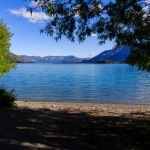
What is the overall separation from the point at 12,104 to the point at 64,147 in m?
10.9

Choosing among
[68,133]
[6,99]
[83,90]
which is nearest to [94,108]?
[6,99]

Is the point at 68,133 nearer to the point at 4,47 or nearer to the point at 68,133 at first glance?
the point at 68,133

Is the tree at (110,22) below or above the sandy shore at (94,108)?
above

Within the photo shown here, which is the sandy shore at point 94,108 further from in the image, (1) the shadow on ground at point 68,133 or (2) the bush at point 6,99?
(1) the shadow on ground at point 68,133

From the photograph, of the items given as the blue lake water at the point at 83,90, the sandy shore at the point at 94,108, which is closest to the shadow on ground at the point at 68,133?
the sandy shore at the point at 94,108

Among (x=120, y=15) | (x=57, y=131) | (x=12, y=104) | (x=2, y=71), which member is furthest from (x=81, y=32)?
(x=2, y=71)

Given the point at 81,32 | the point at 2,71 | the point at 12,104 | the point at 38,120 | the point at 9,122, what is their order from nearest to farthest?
1. the point at 81,32
2. the point at 9,122
3. the point at 38,120
4. the point at 12,104
5. the point at 2,71

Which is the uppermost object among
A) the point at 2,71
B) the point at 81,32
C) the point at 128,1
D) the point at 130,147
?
the point at 128,1

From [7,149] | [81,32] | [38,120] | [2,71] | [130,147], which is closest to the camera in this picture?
[7,149]

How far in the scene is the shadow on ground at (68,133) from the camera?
12141 mm

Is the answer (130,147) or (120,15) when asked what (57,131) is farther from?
(120,15)

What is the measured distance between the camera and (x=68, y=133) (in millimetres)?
14148

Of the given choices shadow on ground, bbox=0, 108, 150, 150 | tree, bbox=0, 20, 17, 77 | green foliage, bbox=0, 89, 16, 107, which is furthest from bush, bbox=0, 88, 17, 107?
tree, bbox=0, 20, 17, 77

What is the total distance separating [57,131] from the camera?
1445 centimetres
